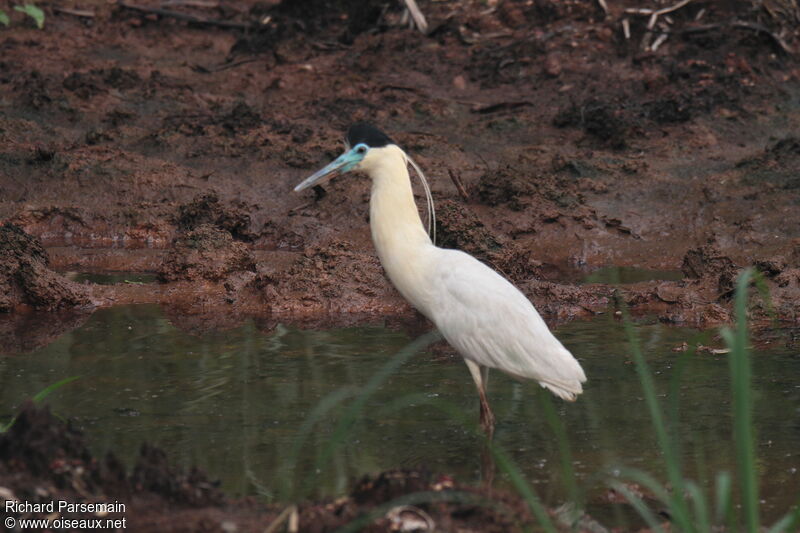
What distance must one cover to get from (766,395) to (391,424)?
6.98 ft

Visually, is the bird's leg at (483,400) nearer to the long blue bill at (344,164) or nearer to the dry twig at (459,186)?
the long blue bill at (344,164)

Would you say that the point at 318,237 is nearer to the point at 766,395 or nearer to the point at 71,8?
the point at 766,395

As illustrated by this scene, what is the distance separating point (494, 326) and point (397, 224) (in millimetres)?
764

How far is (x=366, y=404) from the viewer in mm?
5859

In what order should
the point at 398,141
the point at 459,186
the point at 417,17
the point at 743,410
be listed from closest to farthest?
the point at 743,410 → the point at 459,186 → the point at 398,141 → the point at 417,17

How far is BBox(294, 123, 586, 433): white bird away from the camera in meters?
5.62

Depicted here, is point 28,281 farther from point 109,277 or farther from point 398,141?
point 398,141

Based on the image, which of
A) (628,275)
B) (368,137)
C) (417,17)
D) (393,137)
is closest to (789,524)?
(368,137)

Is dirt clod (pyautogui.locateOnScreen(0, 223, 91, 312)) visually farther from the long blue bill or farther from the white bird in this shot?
the white bird

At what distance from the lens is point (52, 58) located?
1348 cm

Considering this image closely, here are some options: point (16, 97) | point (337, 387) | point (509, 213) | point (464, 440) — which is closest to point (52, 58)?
point (16, 97)

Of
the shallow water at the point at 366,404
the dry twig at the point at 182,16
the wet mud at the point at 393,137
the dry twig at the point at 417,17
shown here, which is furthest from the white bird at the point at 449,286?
the dry twig at the point at 182,16

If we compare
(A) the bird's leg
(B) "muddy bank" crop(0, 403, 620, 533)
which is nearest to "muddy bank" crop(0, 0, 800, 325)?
(A) the bird's leg

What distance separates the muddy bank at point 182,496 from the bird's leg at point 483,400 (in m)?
1.70
